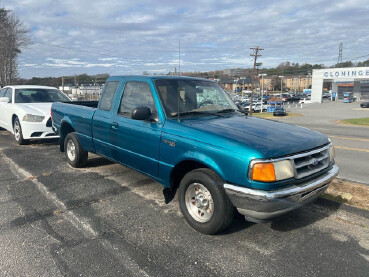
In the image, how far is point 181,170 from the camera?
154 inches

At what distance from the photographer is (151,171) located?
416cm

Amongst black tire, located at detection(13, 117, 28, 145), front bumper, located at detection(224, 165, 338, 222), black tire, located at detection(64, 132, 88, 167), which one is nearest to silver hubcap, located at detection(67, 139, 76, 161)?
black tire, located at detection(64, 132, 88, 167)

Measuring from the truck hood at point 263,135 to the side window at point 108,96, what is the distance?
1658mm

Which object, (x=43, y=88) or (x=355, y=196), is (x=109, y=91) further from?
(x=43, y=88)

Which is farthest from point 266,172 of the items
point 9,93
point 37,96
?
point 9,93

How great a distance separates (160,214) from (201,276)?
141cm

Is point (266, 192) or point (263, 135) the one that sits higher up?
point (263, 135)

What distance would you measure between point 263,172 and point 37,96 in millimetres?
8541

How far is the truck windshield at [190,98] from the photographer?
4168mm

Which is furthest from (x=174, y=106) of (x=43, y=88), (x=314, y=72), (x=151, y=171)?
(x=314, y=72)

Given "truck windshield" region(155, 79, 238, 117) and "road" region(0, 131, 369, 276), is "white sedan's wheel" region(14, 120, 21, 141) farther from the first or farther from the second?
"truck windshield" region(155, 79, 238, 117)

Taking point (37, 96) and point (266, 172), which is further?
point (37, 96)

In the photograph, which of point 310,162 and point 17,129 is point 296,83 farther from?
point 310,162

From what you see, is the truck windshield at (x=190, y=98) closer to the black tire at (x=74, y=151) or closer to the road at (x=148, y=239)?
the road at (x=148, y=239)
